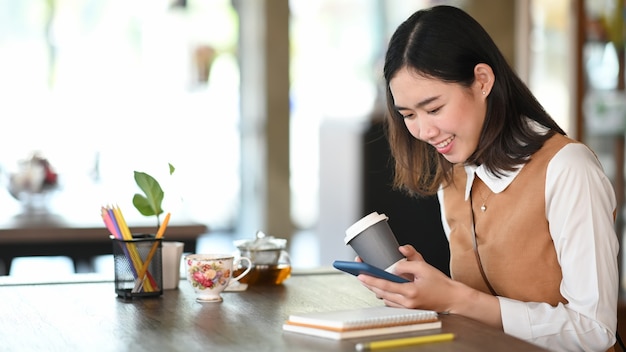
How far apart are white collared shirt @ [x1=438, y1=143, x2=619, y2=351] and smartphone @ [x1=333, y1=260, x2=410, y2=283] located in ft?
0.71

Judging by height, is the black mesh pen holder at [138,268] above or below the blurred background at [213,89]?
below

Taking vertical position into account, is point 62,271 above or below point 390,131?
below

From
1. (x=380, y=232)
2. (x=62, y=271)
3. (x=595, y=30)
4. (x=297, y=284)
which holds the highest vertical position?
(x=595, y=30)

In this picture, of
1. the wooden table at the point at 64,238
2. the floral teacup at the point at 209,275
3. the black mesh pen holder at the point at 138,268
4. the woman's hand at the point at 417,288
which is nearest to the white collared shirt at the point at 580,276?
the woman's hand at the point at 417,288

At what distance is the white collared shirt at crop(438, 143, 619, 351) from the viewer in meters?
1.77

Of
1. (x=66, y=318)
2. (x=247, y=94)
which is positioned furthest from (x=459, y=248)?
(x=247, y=94)

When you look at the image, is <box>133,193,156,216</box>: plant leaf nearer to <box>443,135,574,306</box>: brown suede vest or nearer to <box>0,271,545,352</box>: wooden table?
<box>0,271,545,352</box>: wooden table

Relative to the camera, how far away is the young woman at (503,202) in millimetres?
1781

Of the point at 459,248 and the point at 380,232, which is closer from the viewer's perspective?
the point at 380,232

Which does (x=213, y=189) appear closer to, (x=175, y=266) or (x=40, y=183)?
(x=40, y=183)

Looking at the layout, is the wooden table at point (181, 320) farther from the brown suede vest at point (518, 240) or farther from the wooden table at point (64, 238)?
the wooden table at point (64, 238)

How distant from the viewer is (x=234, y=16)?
6.67m

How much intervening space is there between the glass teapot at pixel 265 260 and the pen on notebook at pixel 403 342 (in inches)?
29.7

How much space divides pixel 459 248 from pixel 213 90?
4721 millimetres
